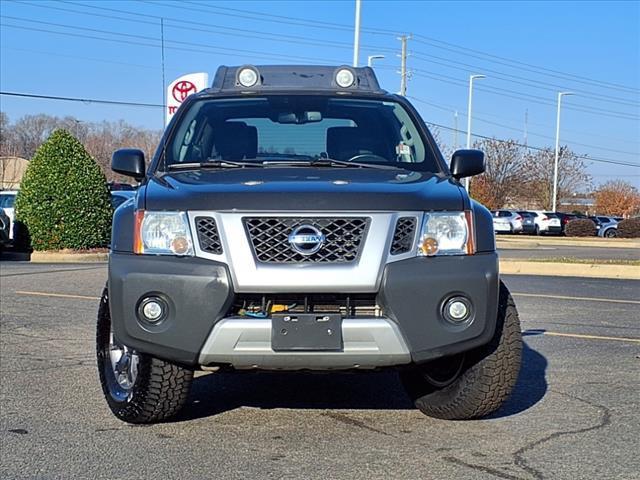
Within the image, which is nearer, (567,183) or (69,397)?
(69,397)

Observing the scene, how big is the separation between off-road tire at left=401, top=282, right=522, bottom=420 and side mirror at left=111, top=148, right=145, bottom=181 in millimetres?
2262

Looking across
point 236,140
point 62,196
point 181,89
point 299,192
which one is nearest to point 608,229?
point 62,196

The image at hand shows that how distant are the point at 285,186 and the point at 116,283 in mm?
942

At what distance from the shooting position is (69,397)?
18.7 ft

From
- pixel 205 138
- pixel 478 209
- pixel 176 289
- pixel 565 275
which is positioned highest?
pixel 205 138

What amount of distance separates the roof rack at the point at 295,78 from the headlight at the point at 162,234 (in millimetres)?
1902

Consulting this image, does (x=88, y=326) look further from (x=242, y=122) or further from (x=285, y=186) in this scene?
(x=285, y=186)

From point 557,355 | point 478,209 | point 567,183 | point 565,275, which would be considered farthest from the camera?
point 567,183

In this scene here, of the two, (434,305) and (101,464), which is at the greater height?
(434,305)

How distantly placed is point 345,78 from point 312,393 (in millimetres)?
2136

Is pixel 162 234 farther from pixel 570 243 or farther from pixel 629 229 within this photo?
pixel 629 229

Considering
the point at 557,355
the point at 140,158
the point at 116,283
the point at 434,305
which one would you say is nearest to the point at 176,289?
the point at 116,283

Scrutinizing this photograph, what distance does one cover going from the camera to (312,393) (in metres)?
5.86

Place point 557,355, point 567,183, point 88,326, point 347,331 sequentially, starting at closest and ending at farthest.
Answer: point 347,331 → point 557,355 → point 88,326 → point 567,183
